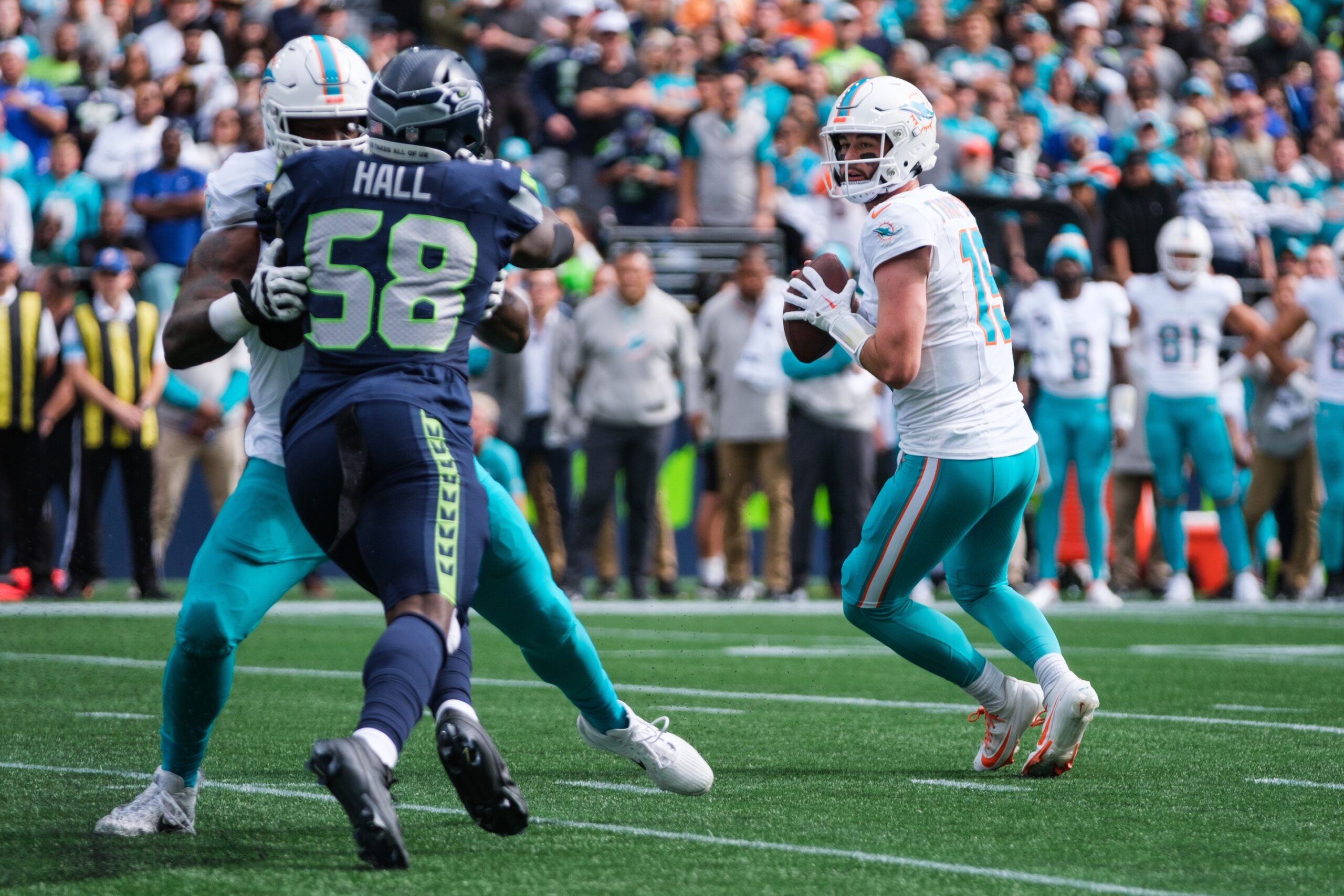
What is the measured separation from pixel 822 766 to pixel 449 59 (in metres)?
2.36

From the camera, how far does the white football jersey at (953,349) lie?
514cm

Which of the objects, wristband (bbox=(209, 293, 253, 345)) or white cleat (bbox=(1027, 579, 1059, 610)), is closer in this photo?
wristband (bbox=(209, 293, 253, 345))

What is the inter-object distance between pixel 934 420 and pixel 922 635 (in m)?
0.63

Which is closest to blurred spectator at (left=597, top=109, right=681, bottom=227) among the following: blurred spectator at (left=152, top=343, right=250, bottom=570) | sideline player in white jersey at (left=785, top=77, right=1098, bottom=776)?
blurred spectator at (left=152, top=343, right=250, bottom=570)

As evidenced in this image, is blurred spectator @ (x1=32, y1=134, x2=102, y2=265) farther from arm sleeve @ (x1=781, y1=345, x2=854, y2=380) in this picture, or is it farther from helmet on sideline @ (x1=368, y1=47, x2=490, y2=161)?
helmet on sideline @ (x1=368, y1=47, x2=490, y2=161)

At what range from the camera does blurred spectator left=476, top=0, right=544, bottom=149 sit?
1489 cm

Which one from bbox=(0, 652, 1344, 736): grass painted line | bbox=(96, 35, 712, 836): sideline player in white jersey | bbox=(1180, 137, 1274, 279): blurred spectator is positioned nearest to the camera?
bbox=(96, 35, 712, 836): sideline player in white jersey

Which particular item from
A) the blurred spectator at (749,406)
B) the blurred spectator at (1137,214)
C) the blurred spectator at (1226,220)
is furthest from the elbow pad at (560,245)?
the blurred spectator at (1226,220)

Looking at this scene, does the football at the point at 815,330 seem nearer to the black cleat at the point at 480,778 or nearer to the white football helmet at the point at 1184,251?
the black cleat at the point at 480,778

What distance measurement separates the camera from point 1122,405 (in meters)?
12.9

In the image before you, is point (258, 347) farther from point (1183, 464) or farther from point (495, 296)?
point (1183, 464)

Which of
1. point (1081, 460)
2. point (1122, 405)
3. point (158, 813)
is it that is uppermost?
point (158, 813)

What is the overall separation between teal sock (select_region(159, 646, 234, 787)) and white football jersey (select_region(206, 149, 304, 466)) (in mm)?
488

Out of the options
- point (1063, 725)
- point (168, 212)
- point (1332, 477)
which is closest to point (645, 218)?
point (168, 212)
